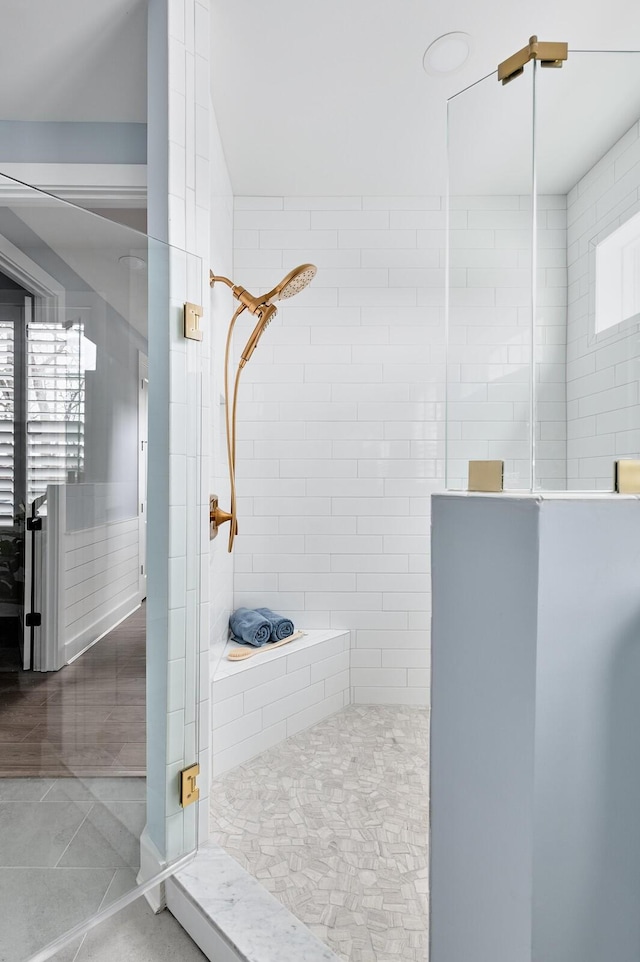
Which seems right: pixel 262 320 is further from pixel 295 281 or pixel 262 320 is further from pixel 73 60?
pixel 73 60

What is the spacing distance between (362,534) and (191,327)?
5.09ft

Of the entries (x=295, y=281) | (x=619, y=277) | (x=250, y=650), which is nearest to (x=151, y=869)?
(x=250, y=650)

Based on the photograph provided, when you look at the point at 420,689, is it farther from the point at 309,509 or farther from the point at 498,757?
the point at 498,757

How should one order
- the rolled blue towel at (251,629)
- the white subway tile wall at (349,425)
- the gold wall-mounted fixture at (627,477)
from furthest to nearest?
the white subway tile wall at (349,425) < the rolled blue towel at (251,629) < the gold wall-mounted fixture at (627,477)

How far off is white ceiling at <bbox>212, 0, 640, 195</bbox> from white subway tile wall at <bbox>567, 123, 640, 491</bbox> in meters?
0.22

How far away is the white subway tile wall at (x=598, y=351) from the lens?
841mm

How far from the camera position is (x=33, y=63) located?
1729 millimetres

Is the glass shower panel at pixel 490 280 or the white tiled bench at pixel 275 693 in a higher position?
the glass shower panel at pixel 490 280

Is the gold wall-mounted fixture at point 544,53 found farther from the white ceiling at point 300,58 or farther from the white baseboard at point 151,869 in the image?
the white baseboard at point 151,869

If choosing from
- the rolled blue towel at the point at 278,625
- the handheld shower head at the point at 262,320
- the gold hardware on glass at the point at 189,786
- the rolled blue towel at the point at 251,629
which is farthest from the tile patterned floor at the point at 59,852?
the handheld shower head at the point at 262,320

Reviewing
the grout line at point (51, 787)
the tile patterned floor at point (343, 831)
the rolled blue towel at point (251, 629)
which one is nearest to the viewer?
the grout line at point (51, 787)

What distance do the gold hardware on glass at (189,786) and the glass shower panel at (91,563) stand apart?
2 centimetres

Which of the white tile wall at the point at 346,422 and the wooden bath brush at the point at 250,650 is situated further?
the white tile wall at the point at 346,422

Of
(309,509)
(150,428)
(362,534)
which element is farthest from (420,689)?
(150,428)
